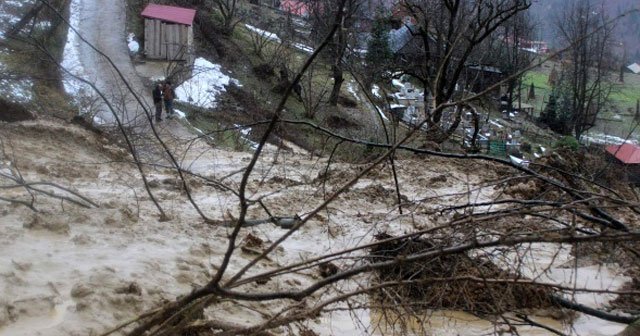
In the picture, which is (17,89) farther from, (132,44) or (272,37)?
(272,37)

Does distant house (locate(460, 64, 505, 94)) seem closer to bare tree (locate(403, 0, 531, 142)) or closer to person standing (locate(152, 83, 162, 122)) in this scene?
bare tree (locate(403, 0, 531, 142))

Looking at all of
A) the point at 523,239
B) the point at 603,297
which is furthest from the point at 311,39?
the point at 523,239

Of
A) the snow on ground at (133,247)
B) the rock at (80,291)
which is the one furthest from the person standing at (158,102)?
the rock at (80,291)

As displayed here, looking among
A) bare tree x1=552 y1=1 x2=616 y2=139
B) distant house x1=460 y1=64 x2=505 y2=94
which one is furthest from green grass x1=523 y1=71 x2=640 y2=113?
distant house x1=460 y1=64 x2=505 y2=94

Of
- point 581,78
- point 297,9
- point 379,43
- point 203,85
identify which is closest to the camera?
point 203,85

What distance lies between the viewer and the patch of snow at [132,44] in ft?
78.3

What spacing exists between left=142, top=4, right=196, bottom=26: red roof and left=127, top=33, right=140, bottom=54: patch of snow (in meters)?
0.98

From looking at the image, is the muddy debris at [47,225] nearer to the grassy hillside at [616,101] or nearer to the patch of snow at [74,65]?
the patch of snow at [74,65]

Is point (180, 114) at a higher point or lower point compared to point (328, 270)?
lower

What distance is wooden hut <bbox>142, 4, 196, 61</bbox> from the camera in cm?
2383

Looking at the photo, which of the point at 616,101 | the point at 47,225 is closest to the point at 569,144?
the point at 47,225

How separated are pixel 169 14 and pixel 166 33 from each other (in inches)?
37.8

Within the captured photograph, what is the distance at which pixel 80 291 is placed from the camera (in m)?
4.51

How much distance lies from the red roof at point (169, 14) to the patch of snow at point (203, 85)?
1626 millimetres
